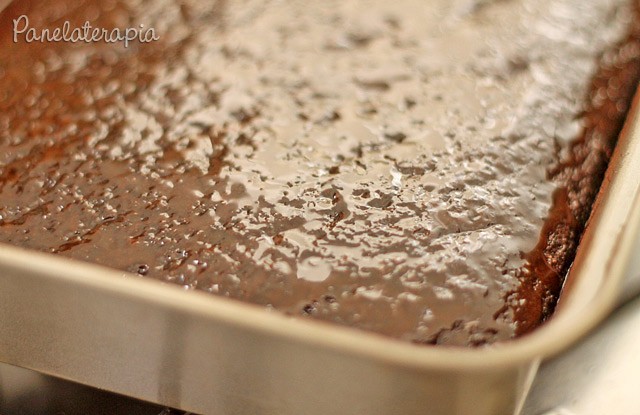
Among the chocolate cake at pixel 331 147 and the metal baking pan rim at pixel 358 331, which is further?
the chocolate cake at pixel 331 147

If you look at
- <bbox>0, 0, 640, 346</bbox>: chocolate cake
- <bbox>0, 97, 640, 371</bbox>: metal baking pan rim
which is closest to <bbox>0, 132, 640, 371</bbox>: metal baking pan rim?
<bbox>0, 97, 640, 371</bbox>: metal baking pan rim

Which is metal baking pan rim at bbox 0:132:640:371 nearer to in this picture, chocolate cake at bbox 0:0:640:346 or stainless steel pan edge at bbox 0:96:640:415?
stainless steel pan edge at bbox 0:96:640:415

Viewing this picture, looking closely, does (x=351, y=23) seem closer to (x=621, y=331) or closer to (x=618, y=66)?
(x=618, y=66)

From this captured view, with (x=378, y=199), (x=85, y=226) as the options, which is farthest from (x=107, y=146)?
(x=378, y=199)

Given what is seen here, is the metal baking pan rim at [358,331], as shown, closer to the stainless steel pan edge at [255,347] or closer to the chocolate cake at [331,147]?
the stainless steel pan edge at [255,347]

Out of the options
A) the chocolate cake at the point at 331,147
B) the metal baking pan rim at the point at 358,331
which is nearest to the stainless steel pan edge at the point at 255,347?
the metal baking pan rim at the point at 358,331

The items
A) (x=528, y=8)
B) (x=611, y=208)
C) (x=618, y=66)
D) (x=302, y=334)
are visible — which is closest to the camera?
(x=302, y=334)
